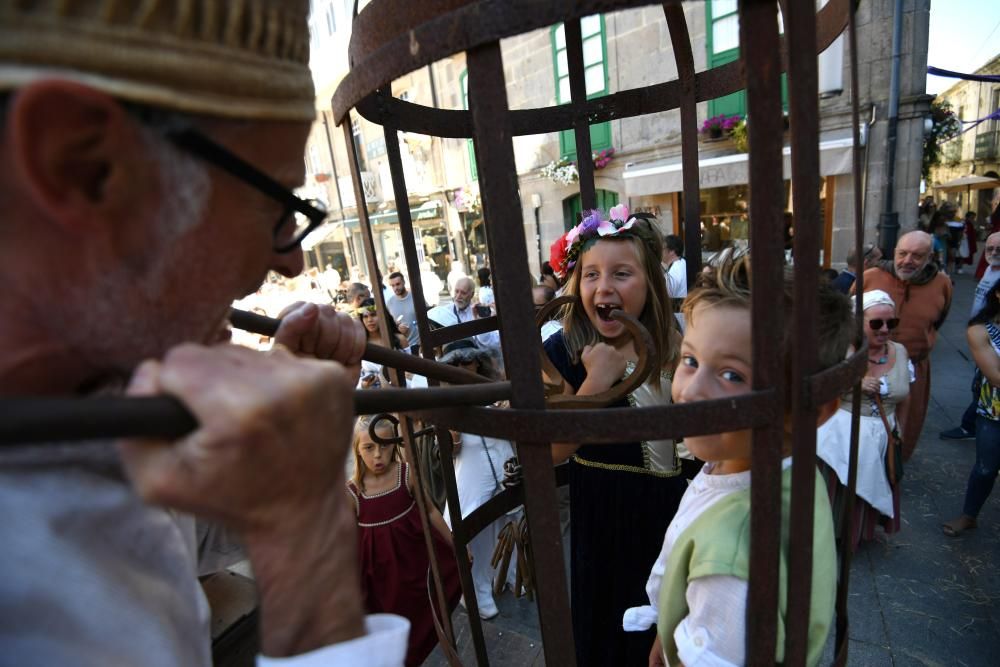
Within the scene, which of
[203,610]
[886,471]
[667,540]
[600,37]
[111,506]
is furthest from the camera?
[600,37]

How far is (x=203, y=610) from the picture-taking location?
29.1 inches

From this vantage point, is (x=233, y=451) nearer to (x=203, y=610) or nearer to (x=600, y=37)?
(x=203, y=610)

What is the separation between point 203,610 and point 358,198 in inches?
37.9

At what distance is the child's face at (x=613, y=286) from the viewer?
76.2 inches

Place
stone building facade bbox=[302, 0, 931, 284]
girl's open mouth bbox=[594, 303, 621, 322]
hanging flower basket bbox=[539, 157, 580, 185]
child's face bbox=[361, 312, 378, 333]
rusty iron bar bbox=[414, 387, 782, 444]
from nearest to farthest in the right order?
rusty iron bar bbox=[414, 387, 782, 444]
girl's open mouth bbox=[594, 303, 621, 322]
child's face bbox=[361, 312, 378, 333]
stone building facade bbox=[302, 0, 931, 284]
hanging flower basket bbox=[539, 157, 580, 185]

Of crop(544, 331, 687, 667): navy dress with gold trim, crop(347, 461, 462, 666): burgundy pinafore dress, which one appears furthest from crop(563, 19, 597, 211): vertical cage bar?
crop(347, 461, 462, 666): burgundy pinafore dress

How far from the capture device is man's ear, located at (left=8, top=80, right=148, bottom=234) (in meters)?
0.49

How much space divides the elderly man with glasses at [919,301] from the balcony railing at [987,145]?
3099 centimetres

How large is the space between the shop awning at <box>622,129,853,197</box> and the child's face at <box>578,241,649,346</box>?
4.98 m

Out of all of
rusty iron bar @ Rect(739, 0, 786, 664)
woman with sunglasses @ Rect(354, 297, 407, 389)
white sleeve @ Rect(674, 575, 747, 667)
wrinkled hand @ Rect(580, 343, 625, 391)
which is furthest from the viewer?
woman with sunglasses @ Rect(354, 297, 407, 389)

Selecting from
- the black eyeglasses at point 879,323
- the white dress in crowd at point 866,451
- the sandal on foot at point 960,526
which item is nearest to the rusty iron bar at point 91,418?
the white dress in crowd at point 866,451

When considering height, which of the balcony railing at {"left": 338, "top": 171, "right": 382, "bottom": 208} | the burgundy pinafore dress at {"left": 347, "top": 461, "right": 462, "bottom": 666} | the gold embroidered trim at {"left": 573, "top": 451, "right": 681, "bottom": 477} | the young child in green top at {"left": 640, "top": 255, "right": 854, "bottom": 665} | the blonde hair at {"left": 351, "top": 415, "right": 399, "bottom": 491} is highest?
the balcony railing at {"left": 338, "top": 171, "right": 382, "bottom": 208}

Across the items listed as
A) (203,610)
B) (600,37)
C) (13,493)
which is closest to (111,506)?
(13,493)

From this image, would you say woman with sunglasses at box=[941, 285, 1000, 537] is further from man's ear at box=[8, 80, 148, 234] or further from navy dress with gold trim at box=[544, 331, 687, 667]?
man's ear at box=[8, 80, 148, 234]
